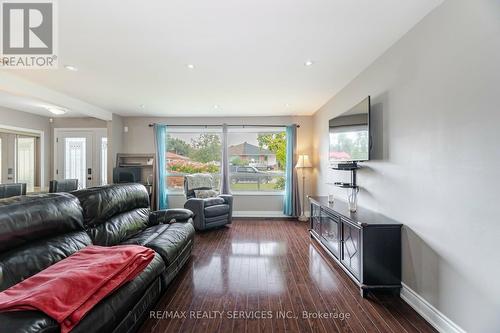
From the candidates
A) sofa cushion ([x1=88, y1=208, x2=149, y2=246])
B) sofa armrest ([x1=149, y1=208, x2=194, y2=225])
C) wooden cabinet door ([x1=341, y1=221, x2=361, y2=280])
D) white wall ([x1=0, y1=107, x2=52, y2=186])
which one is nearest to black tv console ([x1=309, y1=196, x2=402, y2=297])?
wooden cabinet door ([x1=341, y1=221, x2=361, y2=280])

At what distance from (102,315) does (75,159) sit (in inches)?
226

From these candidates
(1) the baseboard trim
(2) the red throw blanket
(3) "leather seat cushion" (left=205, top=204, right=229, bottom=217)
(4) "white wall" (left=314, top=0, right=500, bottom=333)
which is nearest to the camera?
(2) the red throw blanket

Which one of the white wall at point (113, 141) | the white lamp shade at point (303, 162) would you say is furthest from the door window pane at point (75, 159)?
the white lamp shade at point (303, 162)

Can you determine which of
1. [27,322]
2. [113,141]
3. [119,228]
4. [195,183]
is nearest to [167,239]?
[119,228]

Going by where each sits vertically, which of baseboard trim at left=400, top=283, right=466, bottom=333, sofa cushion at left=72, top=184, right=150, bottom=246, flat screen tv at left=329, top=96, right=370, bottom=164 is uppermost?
flat screen tv at left=329, top=96, right=370, bottom=164

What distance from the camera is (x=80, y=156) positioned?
5.76 meters

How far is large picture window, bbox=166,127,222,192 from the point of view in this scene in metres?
5.70

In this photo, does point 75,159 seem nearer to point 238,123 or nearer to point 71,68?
point 71,68

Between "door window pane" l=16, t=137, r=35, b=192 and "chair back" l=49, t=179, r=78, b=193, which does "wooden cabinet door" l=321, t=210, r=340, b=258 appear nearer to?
"chair back" l=49, t=179, r=78, b=193

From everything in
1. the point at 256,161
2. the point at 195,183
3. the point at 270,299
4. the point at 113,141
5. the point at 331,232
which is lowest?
the point at 270,299

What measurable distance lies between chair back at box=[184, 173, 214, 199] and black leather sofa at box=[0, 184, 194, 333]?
2014 millimetres

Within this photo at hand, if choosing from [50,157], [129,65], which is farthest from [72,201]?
[50,157]

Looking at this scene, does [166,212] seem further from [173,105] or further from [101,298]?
[173,105]

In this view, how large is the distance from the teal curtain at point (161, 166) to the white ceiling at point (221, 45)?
4.81 feet
